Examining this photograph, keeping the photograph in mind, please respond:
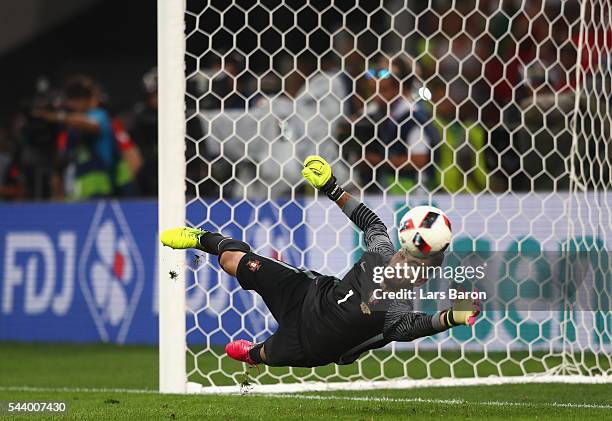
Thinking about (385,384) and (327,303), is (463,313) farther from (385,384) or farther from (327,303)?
(385,384)

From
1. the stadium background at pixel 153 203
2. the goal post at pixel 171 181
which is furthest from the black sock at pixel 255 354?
the stadium background at pixel 153 203

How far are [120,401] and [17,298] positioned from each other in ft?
19.5

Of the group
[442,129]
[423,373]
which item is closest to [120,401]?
[423,373]

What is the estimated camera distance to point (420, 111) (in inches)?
440

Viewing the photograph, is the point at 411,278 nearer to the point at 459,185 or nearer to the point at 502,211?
the point at 502,211

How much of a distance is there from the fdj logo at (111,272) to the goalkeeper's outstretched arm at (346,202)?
585 cm

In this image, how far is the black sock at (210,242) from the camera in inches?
307

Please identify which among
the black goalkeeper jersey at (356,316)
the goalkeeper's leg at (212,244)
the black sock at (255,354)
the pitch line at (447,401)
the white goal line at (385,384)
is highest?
the goalkeeper's leg at (212,244)

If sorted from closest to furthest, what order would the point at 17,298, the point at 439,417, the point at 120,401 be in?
the point at 439,417 < the point at 120,401 < the point at 17,298

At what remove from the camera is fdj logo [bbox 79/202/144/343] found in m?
13.2

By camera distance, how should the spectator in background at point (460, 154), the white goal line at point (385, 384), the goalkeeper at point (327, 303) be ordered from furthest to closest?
1. the spectator in background at point (460, 154)
2. the white goal line at point (385, 384)
3. the goalkeeper at point (327, 303)

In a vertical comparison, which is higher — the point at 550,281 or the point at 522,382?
the point at 550,281

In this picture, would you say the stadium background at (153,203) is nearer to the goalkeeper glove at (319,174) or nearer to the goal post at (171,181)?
the goal post at (171,181)

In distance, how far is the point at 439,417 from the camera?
7.08 m
